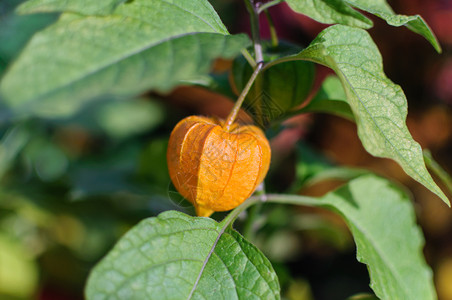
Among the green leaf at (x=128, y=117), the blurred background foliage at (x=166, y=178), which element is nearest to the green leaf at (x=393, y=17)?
the blurred background foliage at (x=166, y=178)

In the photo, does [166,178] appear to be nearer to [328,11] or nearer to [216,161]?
[216,161]

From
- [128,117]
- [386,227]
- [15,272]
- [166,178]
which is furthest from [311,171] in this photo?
[128,117]

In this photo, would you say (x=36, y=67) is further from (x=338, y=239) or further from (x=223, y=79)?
(x=338, y=239)

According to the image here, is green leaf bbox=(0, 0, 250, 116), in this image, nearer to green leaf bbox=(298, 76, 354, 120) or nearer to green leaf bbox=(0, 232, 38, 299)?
green leaf bbox=(298, 76, 354, 120)

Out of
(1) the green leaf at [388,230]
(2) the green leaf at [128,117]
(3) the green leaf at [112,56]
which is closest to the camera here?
(3) the green leaf at [112,56]

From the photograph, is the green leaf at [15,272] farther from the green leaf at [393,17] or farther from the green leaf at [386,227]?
the green leaf at [393,17]

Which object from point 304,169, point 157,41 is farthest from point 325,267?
point 157,41
